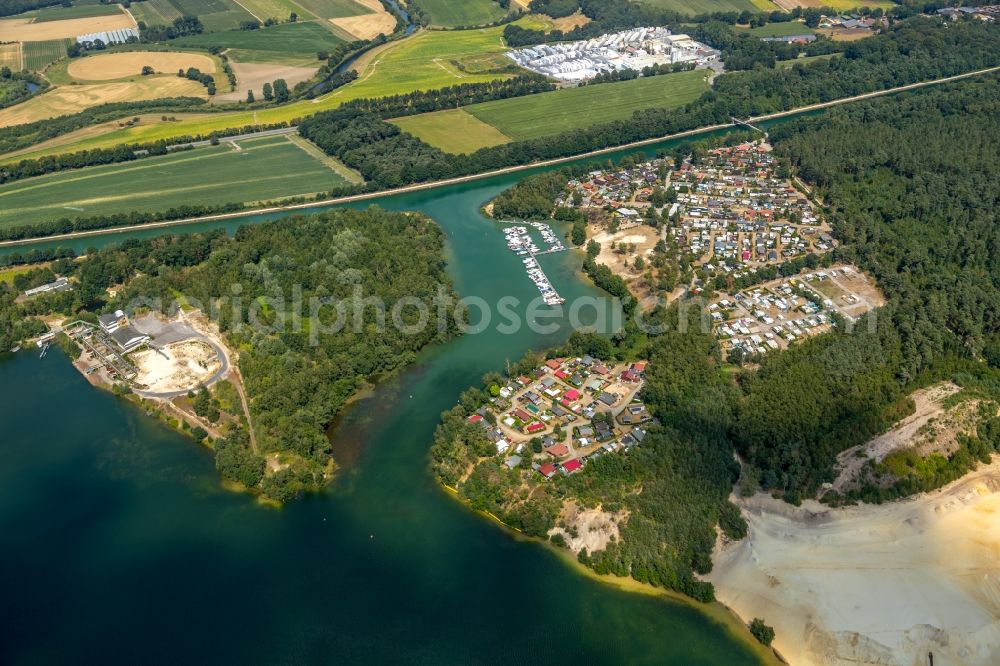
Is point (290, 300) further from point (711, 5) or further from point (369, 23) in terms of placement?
point (711, 5)

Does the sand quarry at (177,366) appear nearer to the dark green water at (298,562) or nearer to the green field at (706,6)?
the dark green water at (298,562)

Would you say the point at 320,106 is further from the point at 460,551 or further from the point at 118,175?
the point at 460,551

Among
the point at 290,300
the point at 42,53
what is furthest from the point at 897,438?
the point at 42,53

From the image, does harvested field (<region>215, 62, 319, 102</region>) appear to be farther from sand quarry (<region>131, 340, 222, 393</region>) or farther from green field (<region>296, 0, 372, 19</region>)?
sand quarry (<region>131, 340, 222, 393</region>)

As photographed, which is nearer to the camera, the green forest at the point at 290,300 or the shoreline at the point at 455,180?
the green forest at the point at 290,300

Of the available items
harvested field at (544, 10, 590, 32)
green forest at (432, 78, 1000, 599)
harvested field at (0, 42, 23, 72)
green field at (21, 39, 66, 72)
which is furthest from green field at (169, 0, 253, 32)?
green forest at (432, 78, 1000, 599)

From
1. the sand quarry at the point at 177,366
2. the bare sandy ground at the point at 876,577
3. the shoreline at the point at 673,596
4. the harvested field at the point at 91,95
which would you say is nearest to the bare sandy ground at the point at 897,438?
the bare sandy ground at the point at 876,577
